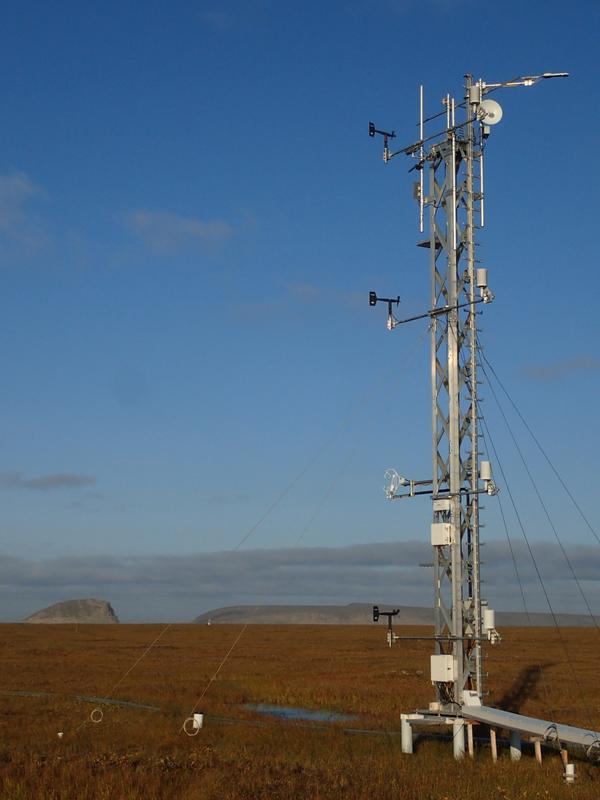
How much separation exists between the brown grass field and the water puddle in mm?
786

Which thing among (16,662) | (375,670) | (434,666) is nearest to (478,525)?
(434,666)

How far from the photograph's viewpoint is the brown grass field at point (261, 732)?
1933 cm

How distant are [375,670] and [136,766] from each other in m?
37.2

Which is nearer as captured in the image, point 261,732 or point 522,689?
point 261,732

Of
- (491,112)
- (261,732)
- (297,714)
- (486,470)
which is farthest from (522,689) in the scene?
(491,112)

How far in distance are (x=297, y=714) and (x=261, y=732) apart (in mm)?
7444

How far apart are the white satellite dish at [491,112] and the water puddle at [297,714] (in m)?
21.0

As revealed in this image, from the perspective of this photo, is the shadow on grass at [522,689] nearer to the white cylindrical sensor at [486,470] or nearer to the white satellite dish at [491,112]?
the white cylindrical sensor at [486,470]

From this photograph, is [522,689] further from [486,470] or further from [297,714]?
[486,470]

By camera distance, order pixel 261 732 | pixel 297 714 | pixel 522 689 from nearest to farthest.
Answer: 1. pixel 261 732
2. pixel 297 714
3. pixel 522 689

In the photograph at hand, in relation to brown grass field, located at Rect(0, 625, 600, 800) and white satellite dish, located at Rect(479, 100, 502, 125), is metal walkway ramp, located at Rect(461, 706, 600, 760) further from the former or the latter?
white satellite dish, located at Rect(479, 100, 502, 125)

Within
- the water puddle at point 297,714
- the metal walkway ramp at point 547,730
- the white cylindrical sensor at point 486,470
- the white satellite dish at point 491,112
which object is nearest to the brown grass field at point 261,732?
the metal walkway ramp at point 547,730

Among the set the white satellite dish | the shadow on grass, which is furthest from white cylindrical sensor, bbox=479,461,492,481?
the shadow on grass

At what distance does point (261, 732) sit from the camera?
30.7 metres
